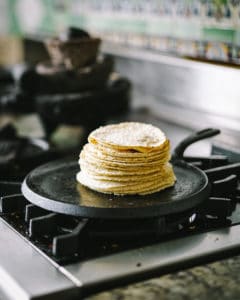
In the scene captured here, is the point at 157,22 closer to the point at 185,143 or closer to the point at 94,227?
the point at 185,143

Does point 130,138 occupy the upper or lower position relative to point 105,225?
upper

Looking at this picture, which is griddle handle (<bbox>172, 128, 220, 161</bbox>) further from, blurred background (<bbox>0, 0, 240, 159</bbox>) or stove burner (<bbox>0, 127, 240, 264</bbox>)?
blurred background (<bbox>0, 0, 240, 159</bbox>)

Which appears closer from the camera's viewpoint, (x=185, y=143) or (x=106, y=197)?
(x=106, y=197)

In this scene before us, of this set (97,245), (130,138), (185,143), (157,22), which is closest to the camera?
(97,245)

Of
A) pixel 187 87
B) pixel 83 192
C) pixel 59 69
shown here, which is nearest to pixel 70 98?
pixel 59 69

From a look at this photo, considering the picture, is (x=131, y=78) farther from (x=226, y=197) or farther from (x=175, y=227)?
(x=175, y=227)

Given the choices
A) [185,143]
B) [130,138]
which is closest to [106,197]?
[130,138]

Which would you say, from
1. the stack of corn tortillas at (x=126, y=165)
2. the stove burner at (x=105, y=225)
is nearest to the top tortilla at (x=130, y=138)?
the stack of corn tortillas at (x=126, y=165)

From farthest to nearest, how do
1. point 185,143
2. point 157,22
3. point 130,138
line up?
point 157,22
point 185,143
point 130,138
